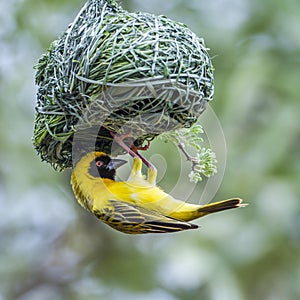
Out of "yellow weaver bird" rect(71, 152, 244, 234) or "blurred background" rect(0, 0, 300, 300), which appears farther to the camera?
"blurred background" rect(0, 0, 300, 300)

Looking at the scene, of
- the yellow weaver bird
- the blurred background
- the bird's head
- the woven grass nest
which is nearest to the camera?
the woven grass nest

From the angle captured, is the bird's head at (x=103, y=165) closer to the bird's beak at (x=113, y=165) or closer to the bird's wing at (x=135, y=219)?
the bird's beak at (x=113, y=165)

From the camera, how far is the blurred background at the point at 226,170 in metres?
4.37

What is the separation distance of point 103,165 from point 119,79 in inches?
16.7

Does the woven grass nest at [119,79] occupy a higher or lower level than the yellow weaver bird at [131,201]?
higher

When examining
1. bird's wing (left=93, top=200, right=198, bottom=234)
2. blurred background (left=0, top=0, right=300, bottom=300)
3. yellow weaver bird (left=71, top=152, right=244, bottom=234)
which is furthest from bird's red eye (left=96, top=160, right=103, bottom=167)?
blurred background (left=0, top=0, right=300, bottom=300)

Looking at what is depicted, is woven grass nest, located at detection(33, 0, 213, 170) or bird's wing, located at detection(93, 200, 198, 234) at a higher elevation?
woven grass nest, located at detection(33, 0, 213, 170)

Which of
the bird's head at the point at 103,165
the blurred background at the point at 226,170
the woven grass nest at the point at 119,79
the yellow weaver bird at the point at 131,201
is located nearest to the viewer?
the woven grass nest at the point at 119,79

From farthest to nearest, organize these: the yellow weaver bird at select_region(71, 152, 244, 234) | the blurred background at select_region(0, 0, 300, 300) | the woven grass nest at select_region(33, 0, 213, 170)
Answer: the blurred background at select_region(0, 0, 300, 300)
the yellow weaver bird at select_region(71, 152, 244, 234)
the woven grass nest at select_region(33, 0, 213, 170)

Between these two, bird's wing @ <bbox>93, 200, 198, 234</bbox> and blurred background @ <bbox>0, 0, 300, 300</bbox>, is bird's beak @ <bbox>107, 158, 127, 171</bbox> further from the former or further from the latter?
blurred background @ <bbox>0, 0, 300, 300</bbox>

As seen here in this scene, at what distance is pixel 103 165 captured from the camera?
103 inches

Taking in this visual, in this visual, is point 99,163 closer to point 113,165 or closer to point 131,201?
point 113,165

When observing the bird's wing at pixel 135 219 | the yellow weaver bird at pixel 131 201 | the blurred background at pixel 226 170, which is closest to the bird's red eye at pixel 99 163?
the yellow weaver bird at pixel 131 201

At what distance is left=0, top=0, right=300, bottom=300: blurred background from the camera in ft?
14.3
